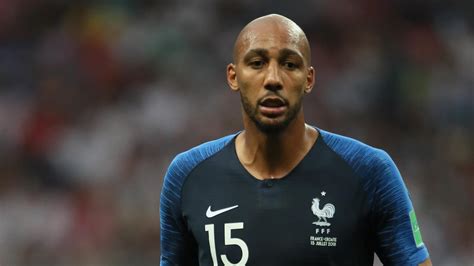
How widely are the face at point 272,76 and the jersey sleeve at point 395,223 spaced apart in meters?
0.42

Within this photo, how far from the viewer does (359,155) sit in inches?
146

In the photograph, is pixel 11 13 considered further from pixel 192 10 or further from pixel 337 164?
pixel 337 164

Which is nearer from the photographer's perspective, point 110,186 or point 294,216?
point 294,216

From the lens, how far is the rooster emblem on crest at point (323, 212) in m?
3.60

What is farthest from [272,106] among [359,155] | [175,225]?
[175,225]

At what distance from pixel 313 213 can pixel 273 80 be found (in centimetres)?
51

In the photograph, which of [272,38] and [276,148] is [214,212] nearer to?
[276,148]

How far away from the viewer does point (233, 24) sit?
31.3 ft

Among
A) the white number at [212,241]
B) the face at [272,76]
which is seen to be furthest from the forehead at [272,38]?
the white number at [212,241]

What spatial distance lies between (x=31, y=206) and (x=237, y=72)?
4.87m

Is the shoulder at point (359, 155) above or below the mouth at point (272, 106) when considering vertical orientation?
below

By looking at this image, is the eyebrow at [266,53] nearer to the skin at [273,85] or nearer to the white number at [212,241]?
the skin at [273,85]

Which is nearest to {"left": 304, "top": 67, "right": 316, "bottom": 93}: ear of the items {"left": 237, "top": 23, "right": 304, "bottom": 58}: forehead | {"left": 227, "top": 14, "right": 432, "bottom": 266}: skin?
{"left": 227, "top": 14, "right": 432, "bottom": 266}: skin

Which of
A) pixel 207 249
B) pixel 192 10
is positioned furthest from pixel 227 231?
pixel 192 10
